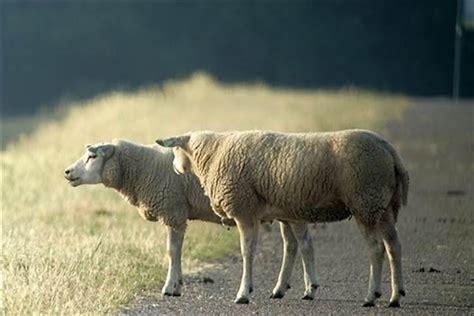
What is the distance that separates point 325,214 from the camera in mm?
11891

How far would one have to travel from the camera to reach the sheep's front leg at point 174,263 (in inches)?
487

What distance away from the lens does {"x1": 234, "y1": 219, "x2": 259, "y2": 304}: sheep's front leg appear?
1183 cm

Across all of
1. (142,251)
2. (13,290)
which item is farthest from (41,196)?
(13,290)

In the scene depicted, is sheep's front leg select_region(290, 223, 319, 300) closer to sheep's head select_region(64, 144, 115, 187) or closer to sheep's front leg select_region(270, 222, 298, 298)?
sheep's front leg select_region(270, 222, 298, 298)

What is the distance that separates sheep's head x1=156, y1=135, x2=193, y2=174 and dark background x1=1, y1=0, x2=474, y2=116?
3748 cm

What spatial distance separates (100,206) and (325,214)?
19.2 feet

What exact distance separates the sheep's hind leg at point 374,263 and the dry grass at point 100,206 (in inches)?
65.7

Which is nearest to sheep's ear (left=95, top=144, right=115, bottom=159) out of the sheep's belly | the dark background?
the sheep's belly

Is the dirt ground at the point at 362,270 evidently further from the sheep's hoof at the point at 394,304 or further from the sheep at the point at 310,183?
the sheep at the point at 310,183

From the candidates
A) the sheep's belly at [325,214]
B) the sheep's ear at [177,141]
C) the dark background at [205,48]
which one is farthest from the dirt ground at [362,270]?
the dark background at [205,48]

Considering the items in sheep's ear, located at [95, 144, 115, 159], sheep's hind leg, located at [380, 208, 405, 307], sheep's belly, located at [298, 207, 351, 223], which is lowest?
sheep's hind leg, located at [380, 208, 405, 307]

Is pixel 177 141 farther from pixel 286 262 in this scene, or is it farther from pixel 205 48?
pixel 205 48

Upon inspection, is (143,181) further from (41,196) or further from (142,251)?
(41,196)

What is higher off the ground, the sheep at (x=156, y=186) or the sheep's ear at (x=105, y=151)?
the sheep's ear at (x=105, y=151)
